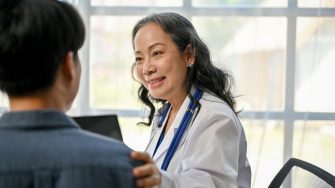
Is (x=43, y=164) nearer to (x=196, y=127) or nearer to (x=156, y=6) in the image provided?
(x=196, y=127)

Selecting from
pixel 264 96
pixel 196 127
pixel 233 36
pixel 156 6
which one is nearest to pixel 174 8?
pixel 156 6

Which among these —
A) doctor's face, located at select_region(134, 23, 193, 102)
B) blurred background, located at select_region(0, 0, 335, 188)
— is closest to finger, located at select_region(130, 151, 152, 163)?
doctor's face, located at select_region(134, 23, 193, 102)

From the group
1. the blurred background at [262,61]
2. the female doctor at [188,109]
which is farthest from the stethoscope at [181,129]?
the blurred background at [262,61]

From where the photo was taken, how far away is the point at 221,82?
1641mm

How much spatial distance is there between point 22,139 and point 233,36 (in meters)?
2.11

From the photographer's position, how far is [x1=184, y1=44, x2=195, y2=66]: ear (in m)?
1.61

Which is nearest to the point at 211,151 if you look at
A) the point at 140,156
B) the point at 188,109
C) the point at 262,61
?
the point at 188,109

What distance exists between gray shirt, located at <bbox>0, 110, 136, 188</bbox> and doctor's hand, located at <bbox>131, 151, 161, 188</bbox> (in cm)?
1

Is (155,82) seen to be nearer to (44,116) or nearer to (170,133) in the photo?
(170,133)

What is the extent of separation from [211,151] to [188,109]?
0.23 metres

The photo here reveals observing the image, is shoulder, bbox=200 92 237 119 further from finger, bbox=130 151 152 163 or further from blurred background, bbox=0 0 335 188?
blurred background, bbox=0 0 335 188

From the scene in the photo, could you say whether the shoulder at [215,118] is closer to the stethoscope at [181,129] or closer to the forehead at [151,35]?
the stethoscope at [181,129]

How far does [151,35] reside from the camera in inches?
62.1

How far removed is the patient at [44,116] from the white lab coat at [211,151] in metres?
0.53
